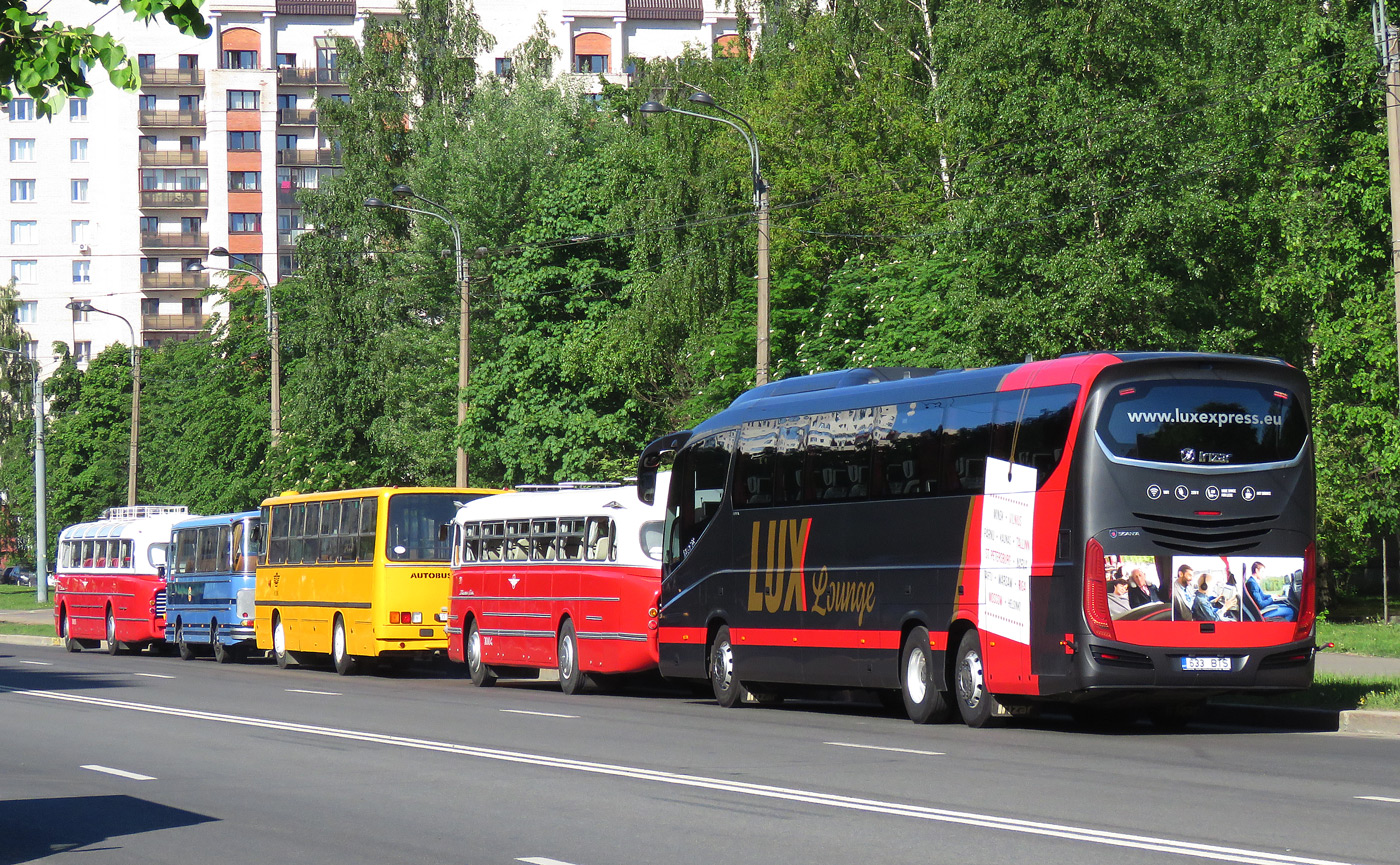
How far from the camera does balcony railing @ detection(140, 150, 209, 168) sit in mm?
110250

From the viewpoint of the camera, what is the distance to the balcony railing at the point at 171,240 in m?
111

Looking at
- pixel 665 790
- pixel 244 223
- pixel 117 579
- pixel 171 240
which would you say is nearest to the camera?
pixel 665 790

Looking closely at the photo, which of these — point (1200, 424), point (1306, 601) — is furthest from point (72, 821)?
point (1306, 601)

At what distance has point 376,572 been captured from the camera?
29.8 m

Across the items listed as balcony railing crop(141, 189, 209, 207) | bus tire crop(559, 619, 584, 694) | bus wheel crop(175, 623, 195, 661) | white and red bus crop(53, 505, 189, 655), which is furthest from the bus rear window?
balcony railing crop(141, 189, 209, 207)

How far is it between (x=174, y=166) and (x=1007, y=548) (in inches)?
3954

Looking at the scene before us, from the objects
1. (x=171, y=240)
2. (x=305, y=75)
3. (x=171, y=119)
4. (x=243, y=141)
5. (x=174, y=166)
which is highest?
(x=305, y=75)

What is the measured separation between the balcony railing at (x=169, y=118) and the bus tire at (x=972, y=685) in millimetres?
99529

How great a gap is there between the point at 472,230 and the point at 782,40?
10.7 m

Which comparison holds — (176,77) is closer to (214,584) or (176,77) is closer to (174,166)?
(174,166)

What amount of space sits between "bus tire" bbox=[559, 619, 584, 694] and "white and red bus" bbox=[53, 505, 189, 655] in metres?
16.4

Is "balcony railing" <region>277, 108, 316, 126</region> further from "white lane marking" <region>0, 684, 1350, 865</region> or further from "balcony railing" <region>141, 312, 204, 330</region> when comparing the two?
"white lane marking" <region>0, 684, 1350, 865</region>

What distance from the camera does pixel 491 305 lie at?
56.9m

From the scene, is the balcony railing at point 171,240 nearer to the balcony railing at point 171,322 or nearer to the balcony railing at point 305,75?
the balcony railing at point 171,322
